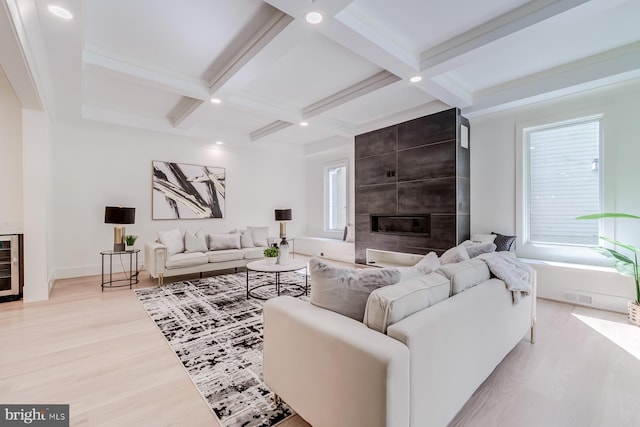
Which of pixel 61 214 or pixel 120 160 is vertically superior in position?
pixel 120 160

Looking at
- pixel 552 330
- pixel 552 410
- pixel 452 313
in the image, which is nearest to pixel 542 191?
pixel 552 330

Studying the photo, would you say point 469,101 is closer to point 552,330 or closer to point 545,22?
point 545,22

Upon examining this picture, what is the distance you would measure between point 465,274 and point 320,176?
587cm

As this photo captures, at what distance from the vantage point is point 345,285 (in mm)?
1561

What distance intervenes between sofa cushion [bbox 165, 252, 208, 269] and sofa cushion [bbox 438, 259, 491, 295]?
3901mm

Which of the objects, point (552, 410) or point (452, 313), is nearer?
point (452, 313)

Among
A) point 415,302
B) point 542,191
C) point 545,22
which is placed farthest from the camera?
point 542,191

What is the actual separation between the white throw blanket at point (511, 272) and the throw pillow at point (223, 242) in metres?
4.12

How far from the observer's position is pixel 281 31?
252cm

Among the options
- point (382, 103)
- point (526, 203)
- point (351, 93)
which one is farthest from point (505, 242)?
point (351, 93)

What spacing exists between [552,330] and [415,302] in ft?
7.85

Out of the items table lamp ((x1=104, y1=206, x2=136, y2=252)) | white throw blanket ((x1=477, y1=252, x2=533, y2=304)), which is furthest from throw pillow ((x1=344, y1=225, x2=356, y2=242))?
table lamp ((x1=104, y1=206, x2=136, y2=252))

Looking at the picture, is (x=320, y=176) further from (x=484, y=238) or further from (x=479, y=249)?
(x=479, y=249)

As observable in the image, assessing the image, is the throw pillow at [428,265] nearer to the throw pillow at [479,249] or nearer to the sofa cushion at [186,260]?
the throw pillow at [479,249]
